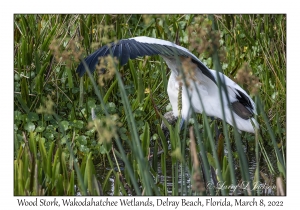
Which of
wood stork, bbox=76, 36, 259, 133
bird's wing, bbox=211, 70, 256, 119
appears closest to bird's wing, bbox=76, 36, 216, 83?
wood stork, bbox=76, 36, 259, 133

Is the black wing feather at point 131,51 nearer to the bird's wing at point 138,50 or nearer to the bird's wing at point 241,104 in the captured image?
the bird's wing at point 138,50

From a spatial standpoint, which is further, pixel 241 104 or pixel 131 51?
pixel 241 104

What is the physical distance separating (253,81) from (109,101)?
226cm

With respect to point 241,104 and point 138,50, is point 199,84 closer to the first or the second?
point 138,50

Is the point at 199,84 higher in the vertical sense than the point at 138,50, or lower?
lower

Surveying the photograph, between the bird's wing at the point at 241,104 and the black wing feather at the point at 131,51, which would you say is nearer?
the black wing feather at the point at 131,51

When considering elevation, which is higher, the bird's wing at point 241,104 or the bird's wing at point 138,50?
the bird's wing at point 138,50

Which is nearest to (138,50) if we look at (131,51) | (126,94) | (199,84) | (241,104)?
(131,51)

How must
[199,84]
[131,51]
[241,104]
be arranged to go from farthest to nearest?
[241,104]
[199,84]
[131,51]

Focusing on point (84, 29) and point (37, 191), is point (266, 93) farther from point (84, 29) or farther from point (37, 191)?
point (37, 191)

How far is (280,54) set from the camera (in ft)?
12.6

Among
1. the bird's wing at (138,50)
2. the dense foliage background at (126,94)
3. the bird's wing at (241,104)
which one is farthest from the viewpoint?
the bird's wing at (241,104)

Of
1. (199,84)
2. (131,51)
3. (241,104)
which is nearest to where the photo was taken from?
(131,51)

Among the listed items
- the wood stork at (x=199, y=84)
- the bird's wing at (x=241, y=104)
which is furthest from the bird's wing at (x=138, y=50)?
the bird's wing at (x=241, y=104)
